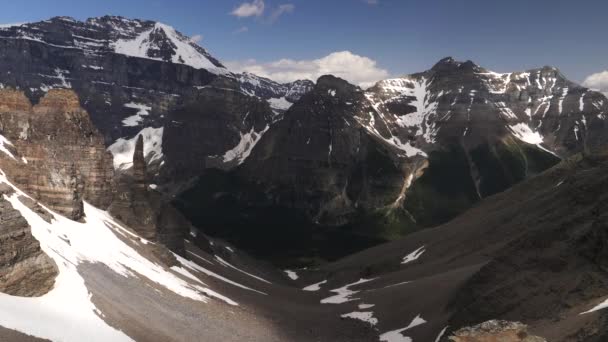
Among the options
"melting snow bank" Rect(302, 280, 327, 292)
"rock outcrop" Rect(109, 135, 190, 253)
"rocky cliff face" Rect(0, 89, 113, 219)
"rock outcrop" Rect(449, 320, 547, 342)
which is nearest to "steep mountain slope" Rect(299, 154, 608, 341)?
"melting snow bank" Rect(302, 280, 327, 292)

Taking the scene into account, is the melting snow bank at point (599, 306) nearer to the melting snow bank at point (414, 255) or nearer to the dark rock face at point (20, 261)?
the dark rock face at point (20, 261)

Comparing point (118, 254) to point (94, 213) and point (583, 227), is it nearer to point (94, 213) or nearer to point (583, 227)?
point (94, 213)

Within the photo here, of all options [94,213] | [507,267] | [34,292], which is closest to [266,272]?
[94,213]

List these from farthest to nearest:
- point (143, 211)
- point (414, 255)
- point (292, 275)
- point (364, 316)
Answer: point (292, 275)
point (414, 255)
point (143, 211)
point (364, 316)

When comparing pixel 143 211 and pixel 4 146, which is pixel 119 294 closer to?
pixel 4 146

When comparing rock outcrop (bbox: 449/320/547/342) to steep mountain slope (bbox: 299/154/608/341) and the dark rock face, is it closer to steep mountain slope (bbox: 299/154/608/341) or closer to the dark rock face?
steep mountain slope (bbox: 299/154/608/341)

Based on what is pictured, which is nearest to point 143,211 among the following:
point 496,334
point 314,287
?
point 314,287
